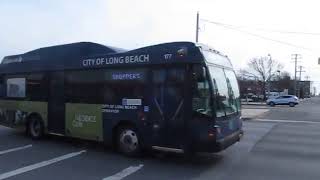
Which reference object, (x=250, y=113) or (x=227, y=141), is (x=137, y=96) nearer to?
(x=227, y=141)

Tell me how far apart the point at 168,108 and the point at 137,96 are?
1.04 meters

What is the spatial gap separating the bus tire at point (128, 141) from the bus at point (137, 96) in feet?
0.08

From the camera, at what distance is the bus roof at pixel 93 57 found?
36.3 feet

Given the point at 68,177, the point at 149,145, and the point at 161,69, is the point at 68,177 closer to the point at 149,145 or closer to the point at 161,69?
the point at 149,145

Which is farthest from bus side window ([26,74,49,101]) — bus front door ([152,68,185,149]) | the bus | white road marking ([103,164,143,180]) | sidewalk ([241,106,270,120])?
sidewalk ([241,106,270,120])

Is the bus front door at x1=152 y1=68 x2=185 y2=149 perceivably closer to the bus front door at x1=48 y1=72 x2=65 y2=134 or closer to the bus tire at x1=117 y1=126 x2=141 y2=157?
the bus tire at x1=117 y1=126 x2=141 y2=157

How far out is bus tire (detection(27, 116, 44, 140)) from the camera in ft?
49.4

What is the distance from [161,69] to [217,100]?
158 centimetres

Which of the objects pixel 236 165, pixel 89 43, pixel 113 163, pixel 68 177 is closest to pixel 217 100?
pixel 236 165

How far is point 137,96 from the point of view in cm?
1187

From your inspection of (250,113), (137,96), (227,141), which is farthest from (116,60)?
(250,113)

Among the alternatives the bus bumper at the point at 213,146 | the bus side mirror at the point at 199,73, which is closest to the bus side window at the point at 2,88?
the bus side mirror at the point at 199,73

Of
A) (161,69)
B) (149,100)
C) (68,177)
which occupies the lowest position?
(68,177)

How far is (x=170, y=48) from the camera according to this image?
11.3 meters
